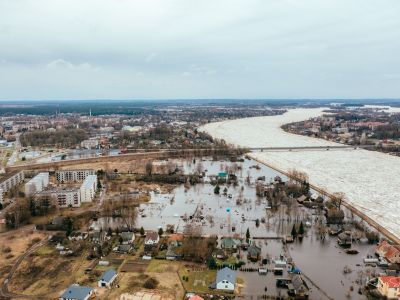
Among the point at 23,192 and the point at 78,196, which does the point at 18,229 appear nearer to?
the point at 78,196

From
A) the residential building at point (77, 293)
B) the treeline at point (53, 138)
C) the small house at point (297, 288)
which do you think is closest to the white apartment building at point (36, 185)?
the residential building at point (77, 293)

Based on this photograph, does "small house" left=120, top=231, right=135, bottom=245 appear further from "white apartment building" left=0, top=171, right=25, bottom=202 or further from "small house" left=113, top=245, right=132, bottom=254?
"white apartment building" left=0, top=171, right=25, bottom=202

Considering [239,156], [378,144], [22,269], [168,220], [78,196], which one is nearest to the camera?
[22,269]

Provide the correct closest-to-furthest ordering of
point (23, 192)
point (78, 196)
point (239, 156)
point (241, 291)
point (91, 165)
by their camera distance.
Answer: point (241, 291) → point (78, 196) → point (23, 192) → point (91, 165) → point (239, 156)

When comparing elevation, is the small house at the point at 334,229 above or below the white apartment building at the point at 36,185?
below

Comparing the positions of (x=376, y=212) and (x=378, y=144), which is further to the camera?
(x=378, y=144)

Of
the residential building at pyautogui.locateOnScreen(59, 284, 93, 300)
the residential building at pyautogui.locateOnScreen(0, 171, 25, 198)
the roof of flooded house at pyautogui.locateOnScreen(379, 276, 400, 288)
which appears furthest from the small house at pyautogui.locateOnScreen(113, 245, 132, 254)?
the residential building at pyautogui.locateOnScreen(0, 171, 25, 198)

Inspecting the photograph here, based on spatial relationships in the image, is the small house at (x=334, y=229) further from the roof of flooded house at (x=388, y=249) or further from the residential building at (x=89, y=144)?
the residential building at (x=89, y=144)

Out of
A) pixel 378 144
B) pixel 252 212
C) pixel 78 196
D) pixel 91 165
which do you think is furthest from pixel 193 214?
pixel 378 144
